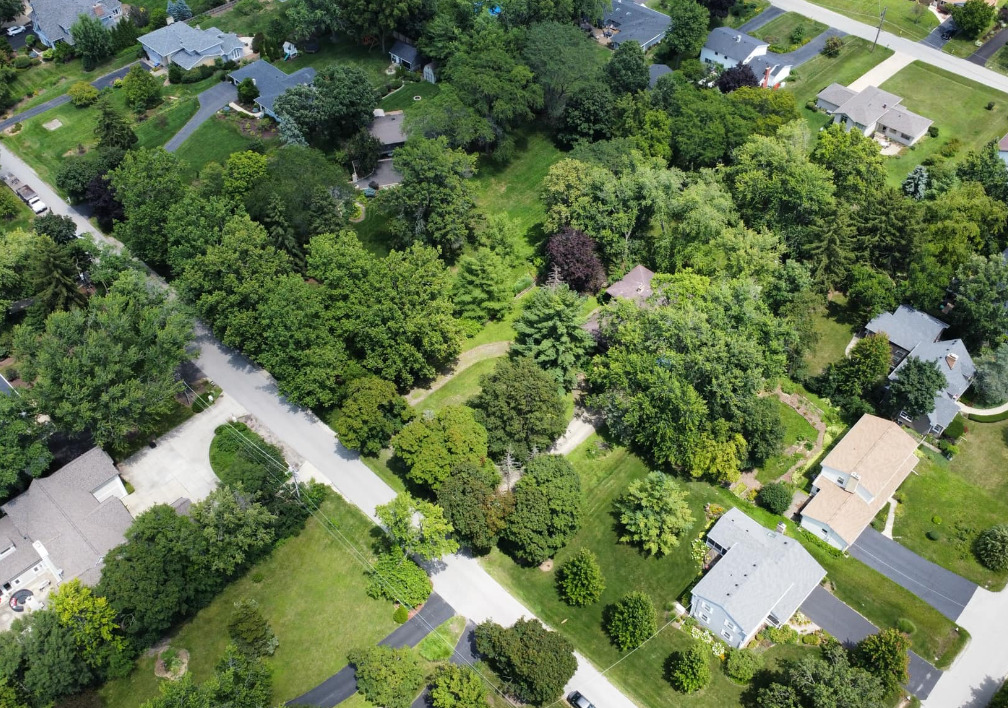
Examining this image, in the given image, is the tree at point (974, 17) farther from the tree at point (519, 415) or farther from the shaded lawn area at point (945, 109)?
the tree at point (519, 415)

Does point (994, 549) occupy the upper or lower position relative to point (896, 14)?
lower

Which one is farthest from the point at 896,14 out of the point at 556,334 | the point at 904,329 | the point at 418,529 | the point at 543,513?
the point at 418,529

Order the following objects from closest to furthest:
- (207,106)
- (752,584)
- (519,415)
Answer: (752,584), (519,415), (207,106)

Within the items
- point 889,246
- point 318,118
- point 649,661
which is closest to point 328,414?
point 649,661

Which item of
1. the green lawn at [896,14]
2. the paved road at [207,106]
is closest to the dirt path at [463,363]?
the paved road at [207,106]

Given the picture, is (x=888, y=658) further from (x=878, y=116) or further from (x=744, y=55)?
(x=744, y=55)

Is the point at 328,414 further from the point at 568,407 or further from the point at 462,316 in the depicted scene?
the point at 568,407
